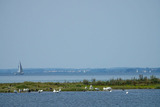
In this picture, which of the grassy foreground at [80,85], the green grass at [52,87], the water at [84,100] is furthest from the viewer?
the grassy foreground at [80,85]

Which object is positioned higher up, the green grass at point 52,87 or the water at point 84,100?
the green grass at point 52,87

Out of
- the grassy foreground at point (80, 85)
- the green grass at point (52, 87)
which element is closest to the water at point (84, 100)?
the green grass at point (52, 87)

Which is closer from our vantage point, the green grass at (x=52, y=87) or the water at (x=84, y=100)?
the water at (x=84, y=100)

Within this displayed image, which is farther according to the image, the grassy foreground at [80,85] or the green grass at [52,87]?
the grassy foreground at [80,85]

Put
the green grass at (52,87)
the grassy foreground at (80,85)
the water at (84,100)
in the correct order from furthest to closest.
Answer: the grassy foreground at (80,85), the green grass at (52,87), the water at (84,100)

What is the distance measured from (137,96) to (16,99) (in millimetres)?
17112

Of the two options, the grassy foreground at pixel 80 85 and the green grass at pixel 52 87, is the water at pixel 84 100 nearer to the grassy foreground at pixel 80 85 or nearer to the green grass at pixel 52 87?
the green grass at pixel 52 87

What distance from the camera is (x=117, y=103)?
166 feet

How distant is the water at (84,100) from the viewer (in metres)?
49.5

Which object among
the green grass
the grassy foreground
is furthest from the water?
the grassy foreground

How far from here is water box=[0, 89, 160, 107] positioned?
4950 cm

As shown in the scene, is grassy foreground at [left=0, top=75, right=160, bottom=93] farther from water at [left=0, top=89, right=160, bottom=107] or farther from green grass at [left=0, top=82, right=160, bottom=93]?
water at [left=0, top=89, right=160, bottom=107]

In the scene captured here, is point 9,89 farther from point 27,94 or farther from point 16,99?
point 16,99

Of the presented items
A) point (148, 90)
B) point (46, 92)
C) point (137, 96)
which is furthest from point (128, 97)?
point (46, 92)
